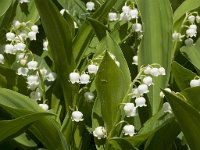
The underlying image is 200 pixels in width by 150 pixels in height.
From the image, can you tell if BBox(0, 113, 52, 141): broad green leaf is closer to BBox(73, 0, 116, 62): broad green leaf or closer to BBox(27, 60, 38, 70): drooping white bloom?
BBox(27, 60, 38, 70): drooping white bloom

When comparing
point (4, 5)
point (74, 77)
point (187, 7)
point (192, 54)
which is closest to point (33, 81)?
point (74, 77)

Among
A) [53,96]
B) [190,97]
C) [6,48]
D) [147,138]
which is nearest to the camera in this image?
[190,97]

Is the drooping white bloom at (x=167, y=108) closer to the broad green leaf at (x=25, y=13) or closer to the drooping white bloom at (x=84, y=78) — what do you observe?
the drooping white bloom at (x=84, y=78)

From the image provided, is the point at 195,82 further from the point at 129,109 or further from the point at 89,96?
the point at 89,96

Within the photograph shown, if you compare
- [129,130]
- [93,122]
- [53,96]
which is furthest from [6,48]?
[129,130]

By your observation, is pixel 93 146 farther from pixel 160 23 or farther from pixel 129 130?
pixel 160 23

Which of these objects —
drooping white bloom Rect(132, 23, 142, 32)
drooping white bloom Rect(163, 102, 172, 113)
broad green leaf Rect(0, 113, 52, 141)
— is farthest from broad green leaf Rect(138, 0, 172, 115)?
broad green leaf Rect(0, 113, 52, 141)
